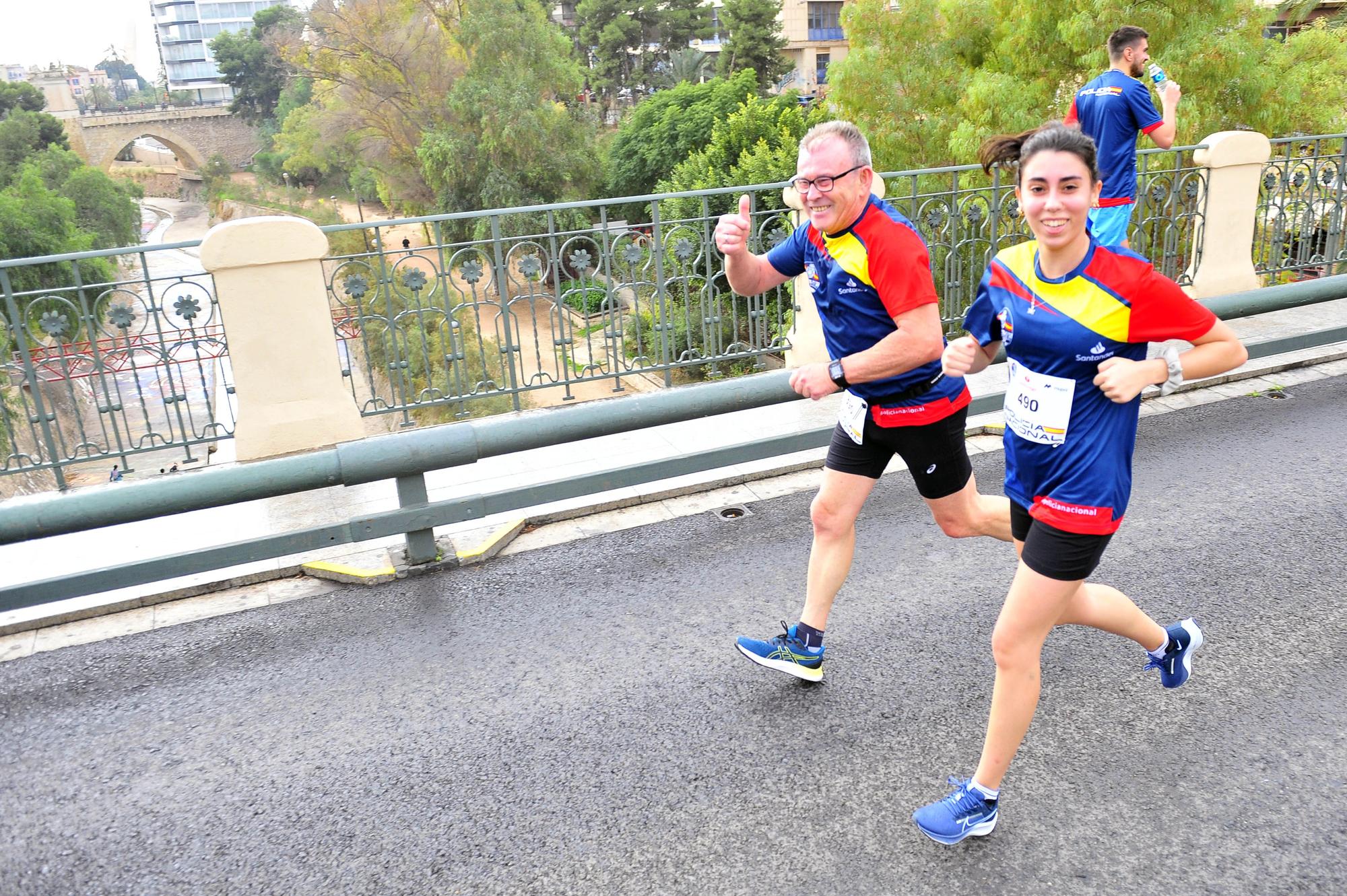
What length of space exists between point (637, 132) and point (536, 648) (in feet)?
162

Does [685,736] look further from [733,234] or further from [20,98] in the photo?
[20,98]

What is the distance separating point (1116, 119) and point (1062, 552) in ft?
14.8

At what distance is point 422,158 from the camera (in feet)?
155

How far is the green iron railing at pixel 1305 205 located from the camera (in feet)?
32.5

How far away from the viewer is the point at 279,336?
709 centimetres

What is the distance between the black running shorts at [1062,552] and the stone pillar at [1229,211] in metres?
7.58

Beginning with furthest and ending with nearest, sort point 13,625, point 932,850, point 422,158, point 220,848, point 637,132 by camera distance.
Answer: point 637,132
point 422,158
point 13,625
point 220,848
point 932,850

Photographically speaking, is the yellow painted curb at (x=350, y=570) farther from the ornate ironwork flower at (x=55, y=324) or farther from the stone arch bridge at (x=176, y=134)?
the stone arch bridge at (x=176, y=134)

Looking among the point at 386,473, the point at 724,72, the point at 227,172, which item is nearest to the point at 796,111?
the point at 724,72

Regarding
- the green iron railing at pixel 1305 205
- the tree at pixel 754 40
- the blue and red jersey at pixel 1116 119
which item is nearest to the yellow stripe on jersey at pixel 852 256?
the blue and red jersey at pixel 1116 119

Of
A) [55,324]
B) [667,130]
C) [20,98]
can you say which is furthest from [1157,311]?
[20,98]

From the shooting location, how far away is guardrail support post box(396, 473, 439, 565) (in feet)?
16.3

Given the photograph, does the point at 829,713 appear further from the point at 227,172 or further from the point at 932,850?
the point at 227,172

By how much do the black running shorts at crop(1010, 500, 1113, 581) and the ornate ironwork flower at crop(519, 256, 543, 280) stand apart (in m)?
5.50
